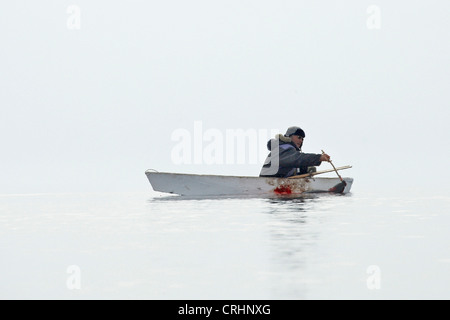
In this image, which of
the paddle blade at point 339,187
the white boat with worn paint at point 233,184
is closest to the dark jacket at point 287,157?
the white boat with worn paint at point 233,184

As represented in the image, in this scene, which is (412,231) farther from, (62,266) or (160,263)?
(62,266)

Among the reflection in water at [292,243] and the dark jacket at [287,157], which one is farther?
the dark jacket at [287,157]

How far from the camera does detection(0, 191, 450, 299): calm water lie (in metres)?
6.77

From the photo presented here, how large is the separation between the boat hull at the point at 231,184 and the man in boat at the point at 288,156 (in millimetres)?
451

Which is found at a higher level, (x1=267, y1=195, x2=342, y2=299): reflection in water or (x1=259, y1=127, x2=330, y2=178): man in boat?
(x1=259, y1=127, x2=330, y2=178): man in boat

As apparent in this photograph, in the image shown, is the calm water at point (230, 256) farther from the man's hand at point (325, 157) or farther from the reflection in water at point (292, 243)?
the man's hand at point (325, 157)

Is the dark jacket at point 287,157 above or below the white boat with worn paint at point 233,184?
above

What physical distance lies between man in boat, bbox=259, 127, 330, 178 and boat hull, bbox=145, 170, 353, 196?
1.48 feet

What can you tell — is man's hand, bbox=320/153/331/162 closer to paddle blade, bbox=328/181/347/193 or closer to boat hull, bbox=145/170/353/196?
boat hull, bbox=145/170/353/196

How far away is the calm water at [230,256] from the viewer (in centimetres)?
677

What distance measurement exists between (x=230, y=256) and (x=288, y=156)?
11289mm

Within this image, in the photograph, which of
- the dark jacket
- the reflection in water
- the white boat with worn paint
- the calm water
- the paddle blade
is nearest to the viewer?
the calm water

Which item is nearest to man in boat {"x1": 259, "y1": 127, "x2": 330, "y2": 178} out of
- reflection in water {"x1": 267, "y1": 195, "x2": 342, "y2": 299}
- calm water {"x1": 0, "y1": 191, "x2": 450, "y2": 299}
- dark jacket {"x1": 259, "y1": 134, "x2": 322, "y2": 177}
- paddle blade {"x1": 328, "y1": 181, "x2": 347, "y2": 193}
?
dark jacket {"x1": 259, "y1": 134, "x2": 322, "y2": 177}
